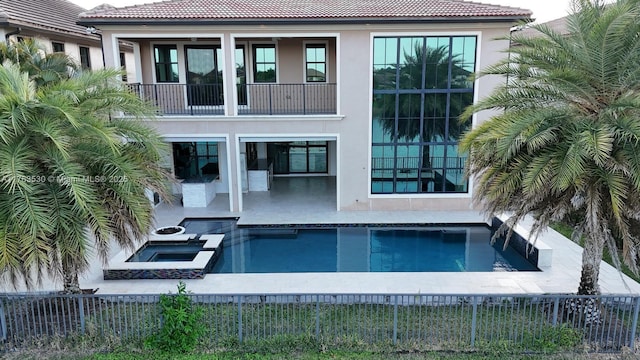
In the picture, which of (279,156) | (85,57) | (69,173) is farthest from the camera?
(85,57)

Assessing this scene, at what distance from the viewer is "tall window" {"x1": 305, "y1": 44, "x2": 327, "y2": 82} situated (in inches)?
743

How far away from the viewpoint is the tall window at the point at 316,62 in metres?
18.9

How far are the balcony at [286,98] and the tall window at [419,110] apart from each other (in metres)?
2.73

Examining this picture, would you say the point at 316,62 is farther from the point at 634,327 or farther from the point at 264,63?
the point at 634,327

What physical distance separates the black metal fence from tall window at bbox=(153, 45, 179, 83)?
1177cm

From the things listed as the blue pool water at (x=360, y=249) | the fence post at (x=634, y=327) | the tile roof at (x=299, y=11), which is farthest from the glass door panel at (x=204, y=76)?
the fence post at (x=634, y=327)

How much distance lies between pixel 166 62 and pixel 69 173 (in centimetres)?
1217

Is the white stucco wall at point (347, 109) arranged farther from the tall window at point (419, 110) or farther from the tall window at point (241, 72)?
the tall window at point (241, 72)

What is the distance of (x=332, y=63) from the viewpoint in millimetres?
18969

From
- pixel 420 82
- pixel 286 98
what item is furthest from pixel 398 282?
pixel 286 98

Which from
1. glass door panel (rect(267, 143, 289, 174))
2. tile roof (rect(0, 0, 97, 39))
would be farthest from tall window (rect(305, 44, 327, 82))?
tile roof (rect(0, 0, 97, 39))

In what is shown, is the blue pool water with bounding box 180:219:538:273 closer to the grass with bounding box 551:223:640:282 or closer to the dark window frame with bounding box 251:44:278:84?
the grass with bounding box 551:223:640:282

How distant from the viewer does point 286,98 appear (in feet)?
61.6

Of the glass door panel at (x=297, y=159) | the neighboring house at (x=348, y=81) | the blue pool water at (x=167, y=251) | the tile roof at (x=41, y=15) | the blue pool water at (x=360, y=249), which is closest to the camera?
the blue pool water at (x=360, y=249)
